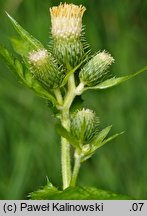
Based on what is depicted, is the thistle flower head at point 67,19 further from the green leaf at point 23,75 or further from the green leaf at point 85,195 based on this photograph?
the green leaf at point 85,195

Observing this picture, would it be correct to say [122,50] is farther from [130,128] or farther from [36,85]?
[36,85]

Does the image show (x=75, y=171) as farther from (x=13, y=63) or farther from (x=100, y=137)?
(x=13, y=63)

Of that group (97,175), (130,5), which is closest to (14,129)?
(97,175)

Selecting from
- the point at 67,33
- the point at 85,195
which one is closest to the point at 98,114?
the point at 67,33

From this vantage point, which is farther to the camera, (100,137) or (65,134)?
(100,137)

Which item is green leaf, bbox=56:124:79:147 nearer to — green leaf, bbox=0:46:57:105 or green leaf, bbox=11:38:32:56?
green leaf, bbox=0:46:57:105

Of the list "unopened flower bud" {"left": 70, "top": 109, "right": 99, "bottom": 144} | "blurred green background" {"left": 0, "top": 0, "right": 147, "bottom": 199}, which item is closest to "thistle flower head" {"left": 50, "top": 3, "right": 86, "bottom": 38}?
"unopened flower bud" {"left": 70, "top": 109, "right": 99, "bottom": 144}
